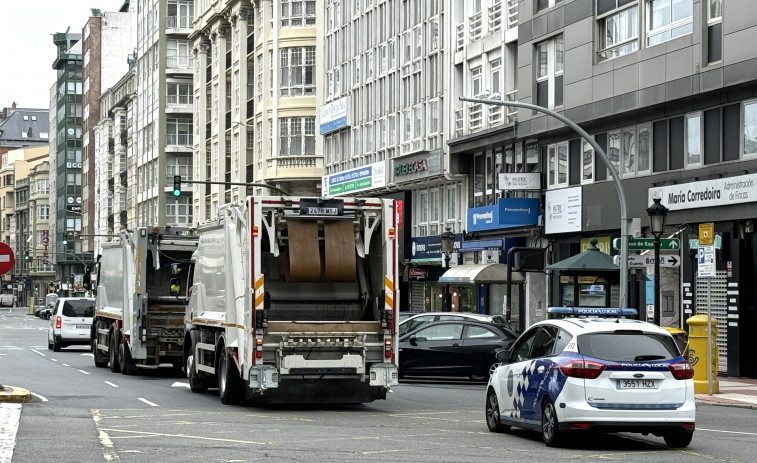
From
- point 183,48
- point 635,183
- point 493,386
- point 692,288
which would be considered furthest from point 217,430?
point 183,48

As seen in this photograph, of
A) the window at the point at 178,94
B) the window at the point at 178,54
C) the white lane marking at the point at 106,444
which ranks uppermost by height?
the window at the point at 178,54

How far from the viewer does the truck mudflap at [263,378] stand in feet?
69.4

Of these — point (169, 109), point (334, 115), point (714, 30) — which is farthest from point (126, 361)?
point (169, 109)

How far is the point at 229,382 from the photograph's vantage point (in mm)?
22609

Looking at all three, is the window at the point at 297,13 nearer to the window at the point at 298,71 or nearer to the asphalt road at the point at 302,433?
the window at the point at 298,71

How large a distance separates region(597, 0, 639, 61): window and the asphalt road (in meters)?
13.9

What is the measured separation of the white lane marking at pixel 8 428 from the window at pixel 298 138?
44.6 metres

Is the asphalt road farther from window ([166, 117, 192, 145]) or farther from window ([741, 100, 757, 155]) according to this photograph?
window ([166, 117, 192, 145])

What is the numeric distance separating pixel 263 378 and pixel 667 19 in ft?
60.1

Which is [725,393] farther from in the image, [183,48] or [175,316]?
[183,48]

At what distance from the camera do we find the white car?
4806cm

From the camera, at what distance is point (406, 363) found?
1196 inches

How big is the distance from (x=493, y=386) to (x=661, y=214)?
1164 cm

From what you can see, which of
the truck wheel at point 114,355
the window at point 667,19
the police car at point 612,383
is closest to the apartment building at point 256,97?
the truck wheel at point 114,355
